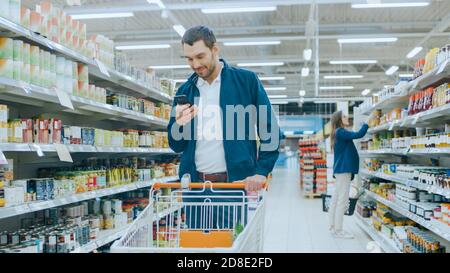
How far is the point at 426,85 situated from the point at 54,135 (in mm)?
3701

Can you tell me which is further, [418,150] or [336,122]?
[336,122]

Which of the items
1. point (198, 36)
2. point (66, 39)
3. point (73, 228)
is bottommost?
point (73, 228)

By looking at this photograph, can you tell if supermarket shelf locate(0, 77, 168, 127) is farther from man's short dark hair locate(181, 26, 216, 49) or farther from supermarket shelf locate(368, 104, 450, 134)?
supermarket shelf locate(368, 104, 450, 134)

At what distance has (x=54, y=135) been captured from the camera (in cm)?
337

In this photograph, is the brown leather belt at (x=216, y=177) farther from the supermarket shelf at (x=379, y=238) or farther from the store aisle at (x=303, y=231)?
the store aisle at (x=303, y=231)

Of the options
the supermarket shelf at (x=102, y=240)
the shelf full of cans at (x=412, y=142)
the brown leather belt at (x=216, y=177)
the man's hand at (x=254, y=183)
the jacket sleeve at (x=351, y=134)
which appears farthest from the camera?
the jacket sleeve at (x=351, y=134)

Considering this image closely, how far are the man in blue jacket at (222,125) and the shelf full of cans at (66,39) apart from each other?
1192mm

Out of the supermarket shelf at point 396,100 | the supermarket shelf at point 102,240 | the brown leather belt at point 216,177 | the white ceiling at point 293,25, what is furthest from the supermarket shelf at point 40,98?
the white ceiling at point 293,25

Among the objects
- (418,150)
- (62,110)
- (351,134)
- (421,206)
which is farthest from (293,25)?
(62,110)

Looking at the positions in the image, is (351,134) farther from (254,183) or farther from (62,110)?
(254,183)

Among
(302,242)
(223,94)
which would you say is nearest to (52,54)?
(223,94)

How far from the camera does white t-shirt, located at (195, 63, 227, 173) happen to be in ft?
8.46

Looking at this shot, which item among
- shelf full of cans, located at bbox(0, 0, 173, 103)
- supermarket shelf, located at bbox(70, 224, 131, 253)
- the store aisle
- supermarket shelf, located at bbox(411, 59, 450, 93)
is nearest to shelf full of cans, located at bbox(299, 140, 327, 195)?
the store aisle

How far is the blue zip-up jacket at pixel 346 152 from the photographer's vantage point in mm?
6312
